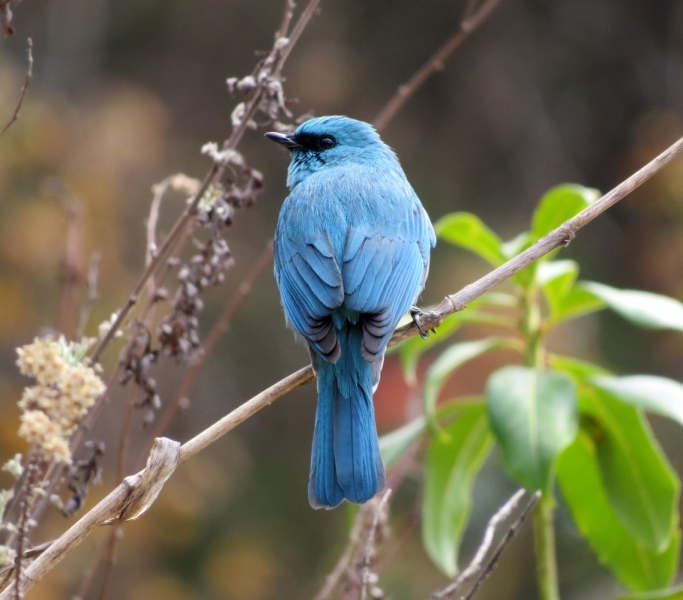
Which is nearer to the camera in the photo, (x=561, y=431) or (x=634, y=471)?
(x=561, y=431)

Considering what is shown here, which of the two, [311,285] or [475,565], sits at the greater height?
[311,285]

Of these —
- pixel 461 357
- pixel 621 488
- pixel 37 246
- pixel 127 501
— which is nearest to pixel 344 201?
pixel 461 357

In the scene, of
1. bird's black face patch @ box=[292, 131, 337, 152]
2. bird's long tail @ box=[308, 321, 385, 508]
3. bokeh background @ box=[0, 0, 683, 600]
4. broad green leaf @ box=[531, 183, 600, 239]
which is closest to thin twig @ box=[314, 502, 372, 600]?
bird's long tail @ box=[308, 321, 385, 508]

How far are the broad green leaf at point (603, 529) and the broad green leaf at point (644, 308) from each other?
55 centimetres

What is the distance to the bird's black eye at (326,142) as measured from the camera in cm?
375

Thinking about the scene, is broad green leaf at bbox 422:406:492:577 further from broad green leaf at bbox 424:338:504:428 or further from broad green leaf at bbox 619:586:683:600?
broad green leaf at bbox 619:586:683:600

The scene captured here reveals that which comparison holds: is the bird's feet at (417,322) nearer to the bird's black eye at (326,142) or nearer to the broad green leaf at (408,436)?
the broad green leaf at (408,436)

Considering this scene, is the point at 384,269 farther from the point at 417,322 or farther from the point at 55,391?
the point at 55,391

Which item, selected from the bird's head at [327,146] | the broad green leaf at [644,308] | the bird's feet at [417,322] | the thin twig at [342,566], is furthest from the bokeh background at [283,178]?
the thin twig at [342,566]

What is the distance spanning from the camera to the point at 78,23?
22.6ft

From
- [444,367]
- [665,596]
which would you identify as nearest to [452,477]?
[444,367]

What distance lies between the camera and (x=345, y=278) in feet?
9.65

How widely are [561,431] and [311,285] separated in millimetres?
908

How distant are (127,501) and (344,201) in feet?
5.47
